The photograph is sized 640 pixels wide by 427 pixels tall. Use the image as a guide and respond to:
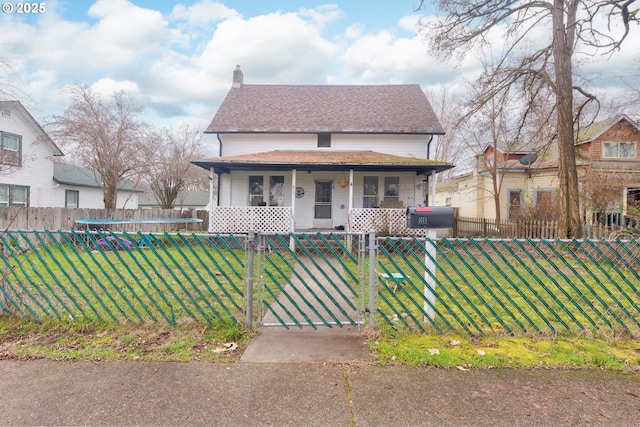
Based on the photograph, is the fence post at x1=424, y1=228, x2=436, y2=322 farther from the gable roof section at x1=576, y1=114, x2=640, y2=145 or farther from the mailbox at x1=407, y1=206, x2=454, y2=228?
the gable roof section at x1=576, y1=114, x2=640, y2=145

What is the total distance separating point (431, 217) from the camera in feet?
12.5

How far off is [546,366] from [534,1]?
12517 millimetres

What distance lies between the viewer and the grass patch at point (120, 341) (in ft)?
10.6

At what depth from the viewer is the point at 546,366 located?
10.2 feet

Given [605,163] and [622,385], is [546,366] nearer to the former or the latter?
[622,385]

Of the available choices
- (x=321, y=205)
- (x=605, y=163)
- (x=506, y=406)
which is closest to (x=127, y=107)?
(x=321, y=205)

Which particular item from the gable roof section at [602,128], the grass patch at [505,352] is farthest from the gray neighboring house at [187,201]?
the grass patch at [505,352]

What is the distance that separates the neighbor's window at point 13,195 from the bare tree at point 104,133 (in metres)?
4.60

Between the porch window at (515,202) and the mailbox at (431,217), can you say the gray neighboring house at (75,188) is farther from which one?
the porch window at (515,202)

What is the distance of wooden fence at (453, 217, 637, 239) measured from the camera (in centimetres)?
1029

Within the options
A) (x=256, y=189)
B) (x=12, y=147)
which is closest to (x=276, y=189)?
(x=256, y=189)

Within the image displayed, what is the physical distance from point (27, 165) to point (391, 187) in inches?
844

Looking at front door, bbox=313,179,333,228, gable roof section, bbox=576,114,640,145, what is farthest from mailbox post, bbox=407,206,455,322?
gable roof section, bbox=576,114,640,145

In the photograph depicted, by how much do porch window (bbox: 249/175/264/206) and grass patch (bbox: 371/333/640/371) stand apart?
1134 cm
